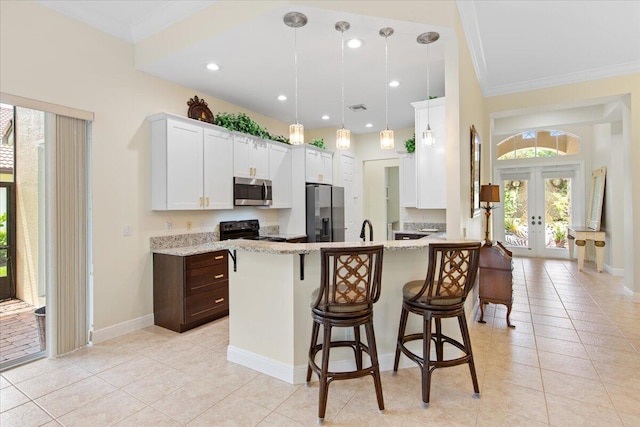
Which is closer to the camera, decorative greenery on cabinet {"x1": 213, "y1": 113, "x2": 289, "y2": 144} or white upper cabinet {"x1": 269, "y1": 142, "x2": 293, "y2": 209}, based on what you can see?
decorative greenery on cabinet {"x1": 213, "y1": 113, "x2": 289, "y2": 144}

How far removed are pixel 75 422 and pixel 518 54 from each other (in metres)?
5.53

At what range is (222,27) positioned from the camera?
288 centimetres

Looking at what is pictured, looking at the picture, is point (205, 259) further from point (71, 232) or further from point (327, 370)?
point (327, 370)

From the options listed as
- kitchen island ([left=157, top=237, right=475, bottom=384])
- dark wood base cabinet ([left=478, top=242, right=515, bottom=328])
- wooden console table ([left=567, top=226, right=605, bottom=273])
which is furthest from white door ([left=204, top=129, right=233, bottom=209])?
wooden console table ([left=567, top=226, right=605, bottom=273])

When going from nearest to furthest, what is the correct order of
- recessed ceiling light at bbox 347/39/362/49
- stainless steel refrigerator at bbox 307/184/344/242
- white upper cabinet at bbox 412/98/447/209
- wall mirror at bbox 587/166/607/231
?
1. recessed ceiling light at bbox 347/39/362/49
2. white upper cabinet at bbox 412/98/447/209
3. stainless steel refrigerator at bbox 307/184/344/242
4. wall mirror at bbox 587/166/607/231

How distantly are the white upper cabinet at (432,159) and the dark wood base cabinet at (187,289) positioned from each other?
2642 millimetres

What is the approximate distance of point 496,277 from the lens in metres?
3.63

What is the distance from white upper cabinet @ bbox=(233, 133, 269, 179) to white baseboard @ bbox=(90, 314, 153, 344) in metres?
2.08

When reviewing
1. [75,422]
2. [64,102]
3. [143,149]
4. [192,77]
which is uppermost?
[192,77]

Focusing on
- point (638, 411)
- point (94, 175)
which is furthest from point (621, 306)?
point (94, 175)

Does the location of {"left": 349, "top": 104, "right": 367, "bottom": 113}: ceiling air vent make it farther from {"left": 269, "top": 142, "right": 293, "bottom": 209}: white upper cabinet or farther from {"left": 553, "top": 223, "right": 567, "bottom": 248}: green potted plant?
{"left": 553, "top": 223, "right": 567, "bottom": 248}: green potted plant

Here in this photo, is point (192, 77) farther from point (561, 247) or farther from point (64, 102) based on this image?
point (561, 247)

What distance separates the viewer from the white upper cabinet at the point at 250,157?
176 inches

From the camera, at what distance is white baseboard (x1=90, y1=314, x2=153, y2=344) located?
127 inches
